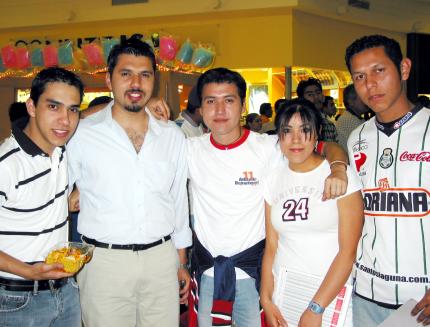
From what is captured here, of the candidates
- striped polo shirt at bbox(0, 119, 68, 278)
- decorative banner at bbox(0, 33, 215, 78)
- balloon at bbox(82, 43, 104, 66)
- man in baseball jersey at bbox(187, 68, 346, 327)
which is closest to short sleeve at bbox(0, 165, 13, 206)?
striped polo shirt at bbox(0, 119, 68, 278)

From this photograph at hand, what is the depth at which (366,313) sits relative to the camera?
85.5 inches

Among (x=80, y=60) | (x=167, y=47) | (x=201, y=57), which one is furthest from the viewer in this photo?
(x=80, y=60)

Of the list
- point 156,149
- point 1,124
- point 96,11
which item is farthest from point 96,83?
point 156,149

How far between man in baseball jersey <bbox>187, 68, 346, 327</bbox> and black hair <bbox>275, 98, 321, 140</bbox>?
244 millimetres

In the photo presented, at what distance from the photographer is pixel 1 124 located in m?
8.19

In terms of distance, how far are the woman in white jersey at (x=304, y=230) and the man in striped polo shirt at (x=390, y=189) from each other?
0.11 m

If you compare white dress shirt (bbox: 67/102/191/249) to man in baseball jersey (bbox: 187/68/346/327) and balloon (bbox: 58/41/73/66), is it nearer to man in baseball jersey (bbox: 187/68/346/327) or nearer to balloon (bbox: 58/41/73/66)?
man in baseball jersey (bbox: 187/68/346/327)

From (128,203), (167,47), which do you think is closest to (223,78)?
(128,203)

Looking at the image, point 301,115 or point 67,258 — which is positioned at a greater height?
point 301,115

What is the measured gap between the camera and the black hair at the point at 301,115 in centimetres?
225

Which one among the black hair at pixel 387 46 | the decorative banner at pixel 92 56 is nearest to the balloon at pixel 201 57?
the decorative banner at pixel 92 56

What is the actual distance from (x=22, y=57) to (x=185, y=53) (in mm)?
3602

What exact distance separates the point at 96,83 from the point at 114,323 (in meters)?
6.35

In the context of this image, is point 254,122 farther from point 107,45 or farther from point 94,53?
point 94,53
